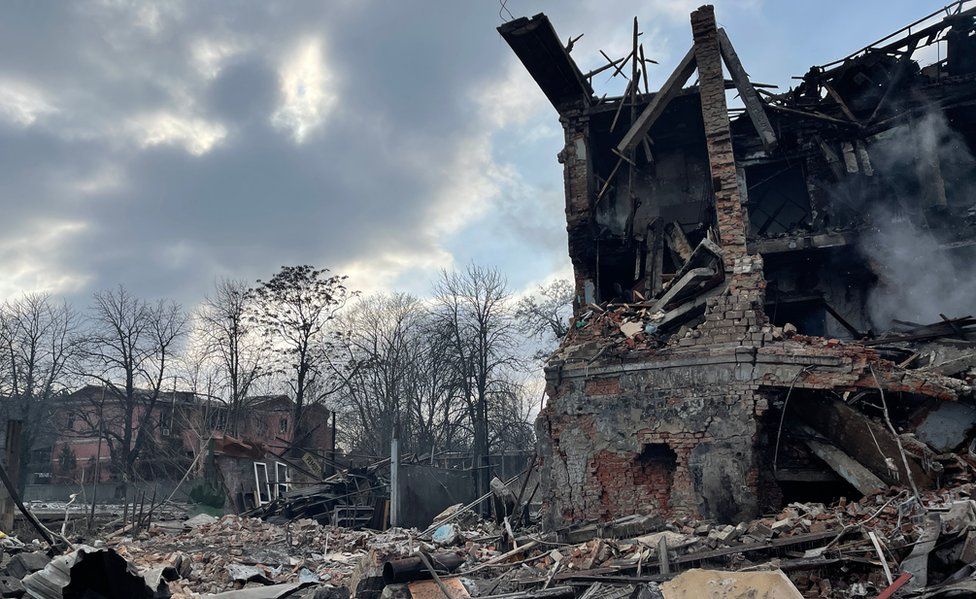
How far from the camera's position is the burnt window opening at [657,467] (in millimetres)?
9422

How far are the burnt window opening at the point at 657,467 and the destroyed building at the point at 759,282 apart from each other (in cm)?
3

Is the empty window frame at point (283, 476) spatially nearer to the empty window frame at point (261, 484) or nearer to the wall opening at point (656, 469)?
the empty window frame at point (261, 484)

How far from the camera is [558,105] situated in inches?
563

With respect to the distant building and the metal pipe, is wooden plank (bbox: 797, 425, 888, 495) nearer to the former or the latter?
the metal pipe

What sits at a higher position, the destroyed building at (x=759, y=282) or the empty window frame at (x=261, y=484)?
the destroyed building at (x=759, y=282)

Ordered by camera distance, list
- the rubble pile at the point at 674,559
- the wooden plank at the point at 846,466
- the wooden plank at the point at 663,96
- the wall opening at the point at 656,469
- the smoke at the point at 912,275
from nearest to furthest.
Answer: the rubble pile at the point at 674,559 → the wooden plank at the point at 846,466 → the wall opening at the point at 656,469 → the wooden plank at the point at 663,96 → the smoke at the point at 912,275

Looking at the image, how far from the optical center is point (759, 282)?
9.62m

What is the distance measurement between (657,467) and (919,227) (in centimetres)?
897

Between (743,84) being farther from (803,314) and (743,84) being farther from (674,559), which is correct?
(674,559)

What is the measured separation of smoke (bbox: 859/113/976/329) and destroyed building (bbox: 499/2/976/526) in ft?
0.13

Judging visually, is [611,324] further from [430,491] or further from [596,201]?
[430,491]

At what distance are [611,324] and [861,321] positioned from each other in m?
7.05

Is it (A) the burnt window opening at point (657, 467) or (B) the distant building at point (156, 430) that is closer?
(A) the burnt window opening at point (657, 467)

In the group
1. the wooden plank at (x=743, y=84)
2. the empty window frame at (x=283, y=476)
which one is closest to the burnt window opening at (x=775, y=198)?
the wooden plank at (x=743, y=84)
